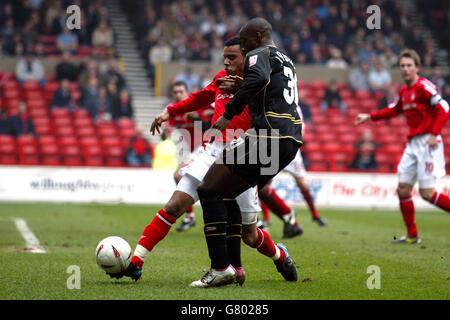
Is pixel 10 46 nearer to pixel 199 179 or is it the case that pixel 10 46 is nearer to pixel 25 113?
pixel 25 113

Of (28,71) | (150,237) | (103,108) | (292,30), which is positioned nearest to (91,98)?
(103,108)

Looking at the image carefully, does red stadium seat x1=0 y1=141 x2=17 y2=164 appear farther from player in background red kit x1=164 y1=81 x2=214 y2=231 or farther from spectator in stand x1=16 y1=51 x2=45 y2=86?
player in background red kit x1=164 y1=81 x2=214 y2=231

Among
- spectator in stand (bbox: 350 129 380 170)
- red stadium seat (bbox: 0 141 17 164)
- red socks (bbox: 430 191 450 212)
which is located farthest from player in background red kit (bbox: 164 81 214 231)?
spectator in stand (bbox: 350 129 380 170)

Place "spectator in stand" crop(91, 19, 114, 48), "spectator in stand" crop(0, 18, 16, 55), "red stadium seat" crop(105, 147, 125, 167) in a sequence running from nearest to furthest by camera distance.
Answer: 1. "red stadium seat" crop(105, 147, 125, 167)
2. "spectator in stand" crop(0, 18, 16, 55)
3. "spectator in stand" crop(91, 19, 114, 48)

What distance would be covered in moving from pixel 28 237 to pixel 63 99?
10597 mm

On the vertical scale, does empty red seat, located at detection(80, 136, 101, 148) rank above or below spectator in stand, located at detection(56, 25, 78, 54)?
below

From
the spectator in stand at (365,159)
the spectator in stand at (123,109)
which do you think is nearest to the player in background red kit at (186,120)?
the spectator in stand at (365,159)

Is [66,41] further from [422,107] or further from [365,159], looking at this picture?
[422,107]

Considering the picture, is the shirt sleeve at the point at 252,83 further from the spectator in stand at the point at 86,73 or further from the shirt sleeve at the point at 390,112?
the spectator in stand at the point at 86,73

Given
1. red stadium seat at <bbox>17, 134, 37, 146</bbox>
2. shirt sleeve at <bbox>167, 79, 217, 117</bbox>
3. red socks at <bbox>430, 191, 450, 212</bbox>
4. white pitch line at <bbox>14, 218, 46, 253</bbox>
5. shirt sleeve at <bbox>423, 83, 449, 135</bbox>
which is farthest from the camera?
red stadium seat at <bbox>17, 134, 37, 146</bbox>

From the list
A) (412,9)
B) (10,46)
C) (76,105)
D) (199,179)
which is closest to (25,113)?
(76,105)

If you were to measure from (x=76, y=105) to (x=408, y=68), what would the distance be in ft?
40.1

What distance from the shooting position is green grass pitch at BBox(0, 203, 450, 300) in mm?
5152

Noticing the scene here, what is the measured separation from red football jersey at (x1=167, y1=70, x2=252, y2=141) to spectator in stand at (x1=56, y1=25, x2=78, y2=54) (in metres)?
15.5
